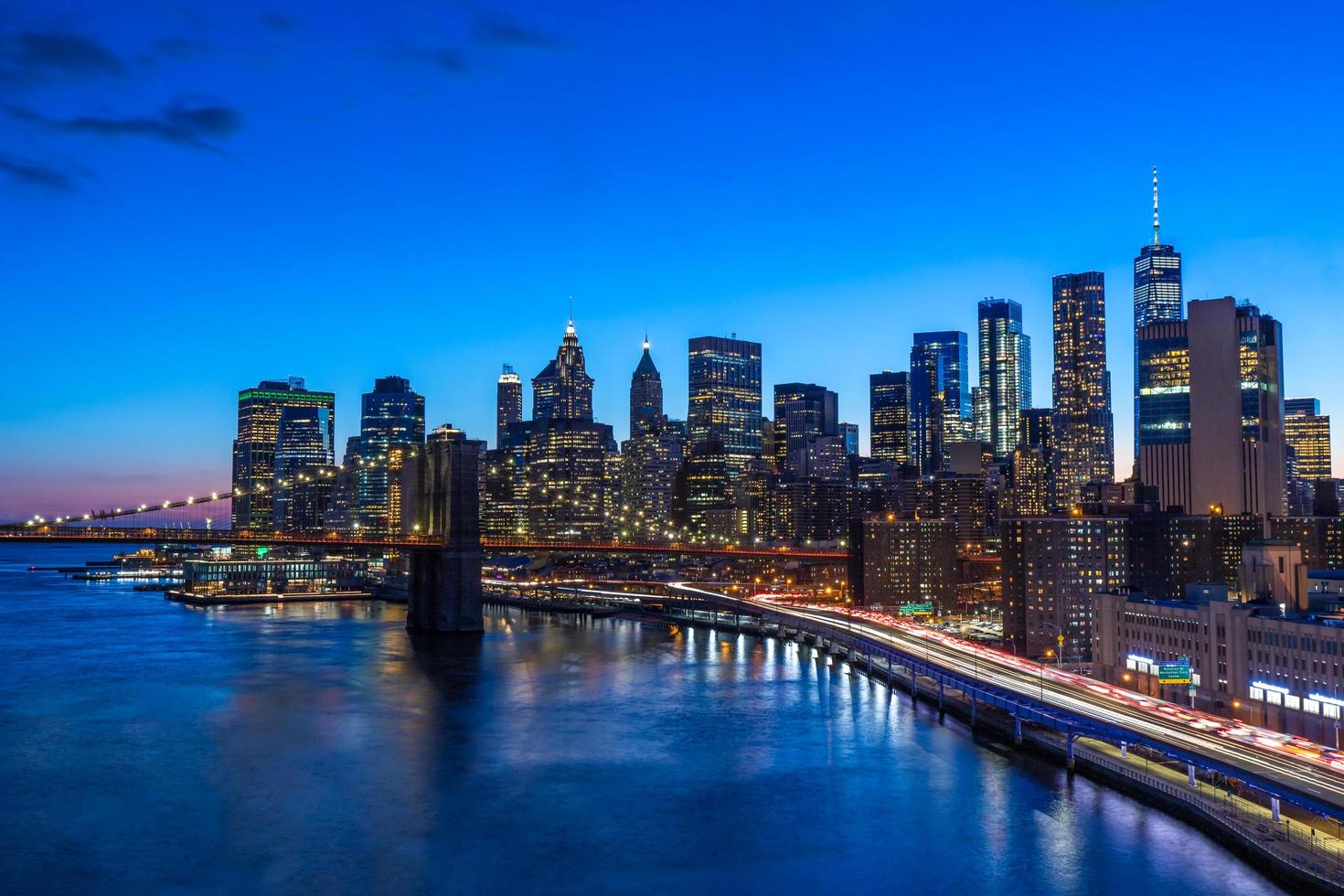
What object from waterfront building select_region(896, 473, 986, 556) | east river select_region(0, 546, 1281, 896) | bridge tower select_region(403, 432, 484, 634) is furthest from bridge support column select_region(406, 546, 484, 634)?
waterfront building select_region(896, 473, 986, 556)

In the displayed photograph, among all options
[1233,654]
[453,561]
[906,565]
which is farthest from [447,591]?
[1233,654]

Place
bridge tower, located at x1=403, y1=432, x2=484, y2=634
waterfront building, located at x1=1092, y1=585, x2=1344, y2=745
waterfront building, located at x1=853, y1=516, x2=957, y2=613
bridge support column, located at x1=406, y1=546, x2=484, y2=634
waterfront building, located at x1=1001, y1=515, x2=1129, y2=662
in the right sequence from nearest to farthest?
waterfront building, located at x1=1092, y1=585, x2=1344, y2=745 → waterfront building, located at x1=1001, y1=515, x2=1129, y2=662 → bridge tower, located at x1=403, y1=432, x2=484, y2=634 → bridge support column, located at x1=406, y1=546, x2=484, y2=634 → waterfront building, located at x1=853, y1=516, x2=957, y2=613

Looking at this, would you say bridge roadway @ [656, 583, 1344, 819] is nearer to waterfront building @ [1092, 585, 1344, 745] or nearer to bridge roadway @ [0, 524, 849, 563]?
waterfront building @ [1092, 585, 1344, 745]

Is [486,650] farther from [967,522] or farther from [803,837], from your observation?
[967,522]

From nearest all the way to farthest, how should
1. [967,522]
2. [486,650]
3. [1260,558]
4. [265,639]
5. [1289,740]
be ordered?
[1289,740]
[1260,558]
[486,650]
[265,639]
[967,522]

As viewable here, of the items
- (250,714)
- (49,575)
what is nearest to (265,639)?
(250,714)

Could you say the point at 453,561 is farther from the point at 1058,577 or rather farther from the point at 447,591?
the point at 1058,577

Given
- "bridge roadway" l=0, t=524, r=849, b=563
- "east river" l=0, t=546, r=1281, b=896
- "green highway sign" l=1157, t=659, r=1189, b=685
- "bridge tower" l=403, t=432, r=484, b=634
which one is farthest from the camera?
"bridge tower" l=403, t=432, r=484, b=634
